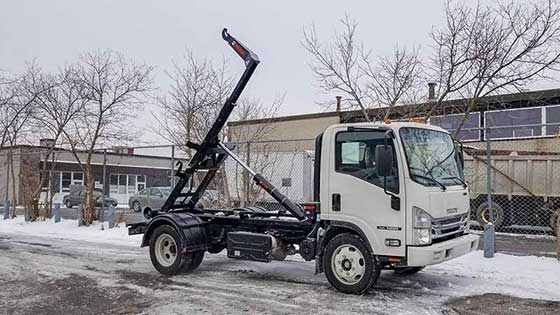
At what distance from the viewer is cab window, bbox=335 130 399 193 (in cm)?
705

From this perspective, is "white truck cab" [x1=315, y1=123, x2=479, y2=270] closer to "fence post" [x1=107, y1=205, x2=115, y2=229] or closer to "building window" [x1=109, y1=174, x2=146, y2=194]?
"fence post" [x1=107, y1=205, x2=115, y2=229]

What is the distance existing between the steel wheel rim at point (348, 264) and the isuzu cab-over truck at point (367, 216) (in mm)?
14

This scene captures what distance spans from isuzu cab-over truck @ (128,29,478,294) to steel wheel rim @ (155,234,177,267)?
62 mm

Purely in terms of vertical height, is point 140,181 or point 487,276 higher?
point 140,181

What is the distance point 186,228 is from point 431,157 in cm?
414

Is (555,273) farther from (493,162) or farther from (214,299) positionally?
(493,162)

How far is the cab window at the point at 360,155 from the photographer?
705cm

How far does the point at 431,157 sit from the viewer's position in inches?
288

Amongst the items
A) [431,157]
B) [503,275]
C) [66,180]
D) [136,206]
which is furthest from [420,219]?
[66,180]

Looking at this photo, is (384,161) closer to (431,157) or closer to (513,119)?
(431,157)

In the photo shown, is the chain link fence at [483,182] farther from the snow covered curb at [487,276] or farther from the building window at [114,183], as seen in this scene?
the building window at [114,183]

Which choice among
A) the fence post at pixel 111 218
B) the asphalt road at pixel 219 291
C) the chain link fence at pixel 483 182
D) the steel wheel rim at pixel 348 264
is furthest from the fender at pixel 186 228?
the fence post at pixel 111 218

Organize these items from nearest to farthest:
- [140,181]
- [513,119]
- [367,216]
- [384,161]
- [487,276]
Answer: [384,161] < [367,216] < [487,276] < [513,119] < [140,181]

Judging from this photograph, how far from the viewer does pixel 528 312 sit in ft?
20.6
